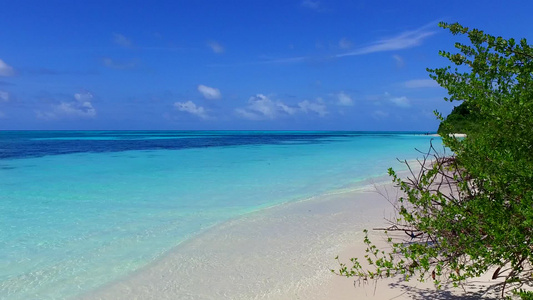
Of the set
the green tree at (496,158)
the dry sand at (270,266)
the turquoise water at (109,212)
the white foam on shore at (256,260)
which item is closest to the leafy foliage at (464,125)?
the green tree at (496,158)

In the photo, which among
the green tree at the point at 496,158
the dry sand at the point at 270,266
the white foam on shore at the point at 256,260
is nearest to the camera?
the green tree at the point at 496,158

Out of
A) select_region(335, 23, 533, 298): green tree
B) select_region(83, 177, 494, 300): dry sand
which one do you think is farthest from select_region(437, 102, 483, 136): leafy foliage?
select_region(83, 177, 494, 300): dry sand

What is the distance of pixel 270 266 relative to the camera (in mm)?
5805

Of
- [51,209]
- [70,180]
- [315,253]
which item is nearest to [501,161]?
[315,253]

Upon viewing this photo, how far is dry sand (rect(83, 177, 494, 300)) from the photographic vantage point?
4.82 metres

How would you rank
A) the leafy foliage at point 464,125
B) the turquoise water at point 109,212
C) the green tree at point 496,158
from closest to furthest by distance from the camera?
the green tree at point 496,158
the leafy foliage at point 464,125
the turquoise water at point 109,212

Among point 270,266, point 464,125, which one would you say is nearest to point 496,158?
point 270,266

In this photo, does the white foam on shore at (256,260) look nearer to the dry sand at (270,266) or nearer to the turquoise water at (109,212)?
the dry sand at (270,266)

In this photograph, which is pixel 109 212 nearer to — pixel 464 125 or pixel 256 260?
pixel 256 260

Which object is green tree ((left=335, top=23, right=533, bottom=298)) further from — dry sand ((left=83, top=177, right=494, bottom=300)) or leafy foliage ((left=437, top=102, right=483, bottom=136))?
dry sand ((left=83, top=177, right=494, bottom=300))

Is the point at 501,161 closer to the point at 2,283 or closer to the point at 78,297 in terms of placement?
the point at 78,297

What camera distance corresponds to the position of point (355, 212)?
30.2 ft

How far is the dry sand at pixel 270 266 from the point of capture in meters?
4.82

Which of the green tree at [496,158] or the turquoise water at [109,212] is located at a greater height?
the green tree at [496,158]
